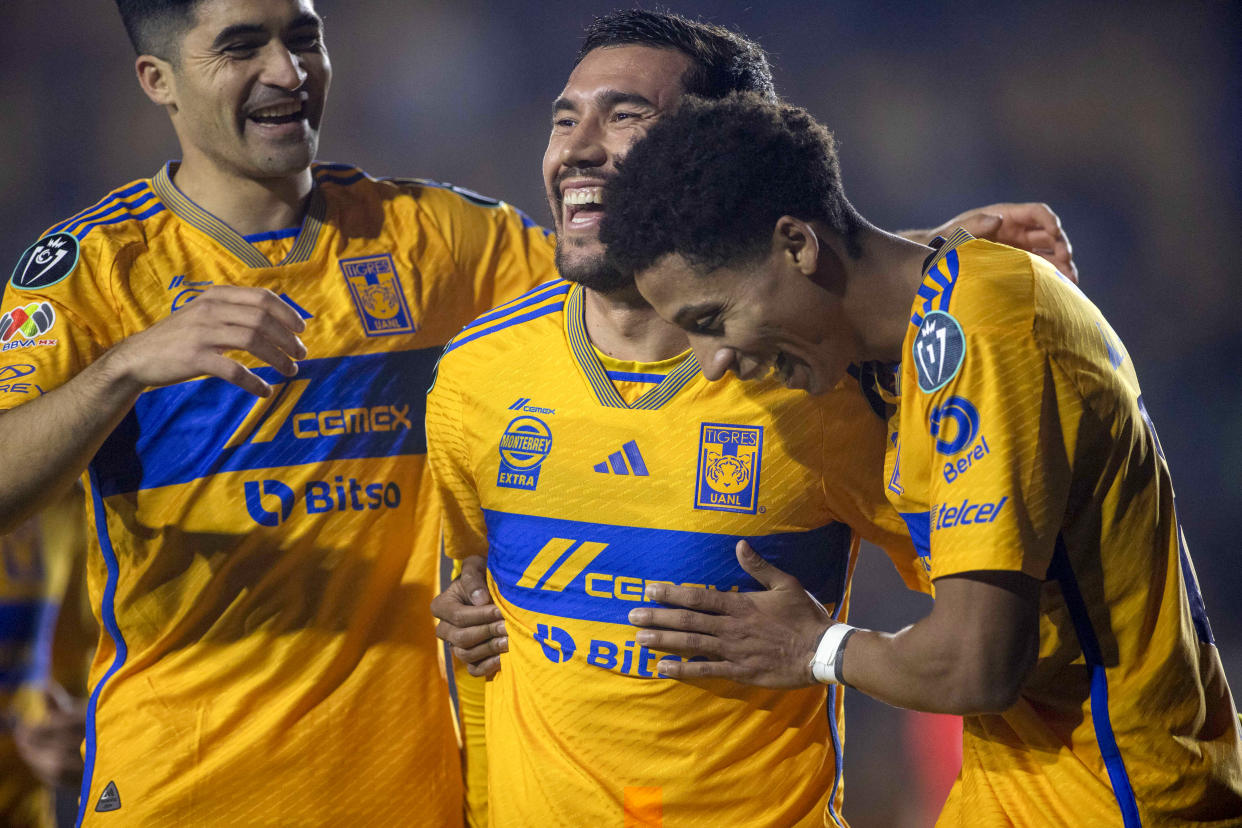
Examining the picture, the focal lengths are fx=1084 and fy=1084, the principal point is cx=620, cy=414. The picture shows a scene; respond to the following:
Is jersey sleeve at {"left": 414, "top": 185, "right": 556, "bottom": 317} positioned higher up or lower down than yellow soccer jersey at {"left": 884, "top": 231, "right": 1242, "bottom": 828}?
higher up

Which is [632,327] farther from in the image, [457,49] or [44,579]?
[457,49]

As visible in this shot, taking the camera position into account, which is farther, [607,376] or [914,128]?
[914,128]

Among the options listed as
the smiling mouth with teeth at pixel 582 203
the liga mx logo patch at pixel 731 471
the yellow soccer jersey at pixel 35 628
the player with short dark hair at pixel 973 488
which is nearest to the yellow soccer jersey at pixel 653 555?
the liga mx logo patch at pixel 731 471

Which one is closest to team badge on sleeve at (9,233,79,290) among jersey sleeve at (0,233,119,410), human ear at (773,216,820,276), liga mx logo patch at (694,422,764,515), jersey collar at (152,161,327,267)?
jersey sleeve at (0,233,119,410)

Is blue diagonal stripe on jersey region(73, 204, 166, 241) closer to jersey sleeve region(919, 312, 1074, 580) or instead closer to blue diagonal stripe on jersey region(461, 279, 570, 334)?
blue diagonal stripe on jersey region(461, 279, 570, 334)

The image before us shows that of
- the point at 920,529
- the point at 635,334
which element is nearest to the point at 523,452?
the point at 635,334

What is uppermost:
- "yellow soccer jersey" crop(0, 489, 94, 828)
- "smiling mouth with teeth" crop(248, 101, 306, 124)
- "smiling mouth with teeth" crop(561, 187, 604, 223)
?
"smiling mouth with teeth" crop(248, 101, 306, 124)

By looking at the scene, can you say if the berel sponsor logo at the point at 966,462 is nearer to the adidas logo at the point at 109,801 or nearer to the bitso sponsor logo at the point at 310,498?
the bitso sponsor logo at the point at 310,498

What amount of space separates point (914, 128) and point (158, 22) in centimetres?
389

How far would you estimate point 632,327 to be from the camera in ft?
6.73

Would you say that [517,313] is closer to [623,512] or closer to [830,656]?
[623,512]

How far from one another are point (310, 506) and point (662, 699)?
86 cm

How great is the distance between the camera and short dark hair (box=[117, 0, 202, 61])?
2.33 metres

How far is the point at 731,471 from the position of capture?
6.25 ft
